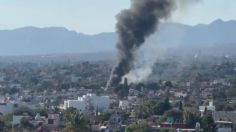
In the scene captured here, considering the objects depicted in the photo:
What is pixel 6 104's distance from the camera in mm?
63250

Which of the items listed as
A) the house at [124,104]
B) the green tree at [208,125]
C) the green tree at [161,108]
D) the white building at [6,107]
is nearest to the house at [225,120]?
the green tree at [208,125]

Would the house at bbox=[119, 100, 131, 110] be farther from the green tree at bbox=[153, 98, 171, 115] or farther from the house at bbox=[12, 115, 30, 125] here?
the house at bbox=[12, 115, 30, 125]

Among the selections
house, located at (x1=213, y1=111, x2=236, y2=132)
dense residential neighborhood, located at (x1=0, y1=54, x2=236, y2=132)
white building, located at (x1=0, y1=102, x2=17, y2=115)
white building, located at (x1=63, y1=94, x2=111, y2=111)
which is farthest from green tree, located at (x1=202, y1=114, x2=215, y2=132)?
white building, located at (x1=0, y1=102, x2=17, y2=115)

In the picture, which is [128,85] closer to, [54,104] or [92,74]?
[54,104]

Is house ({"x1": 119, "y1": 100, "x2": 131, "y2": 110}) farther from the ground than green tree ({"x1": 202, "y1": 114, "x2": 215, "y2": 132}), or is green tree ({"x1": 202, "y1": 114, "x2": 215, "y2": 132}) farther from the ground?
house ({"x1": 119, "y1": 100, "x2": 131, "y2": 110})

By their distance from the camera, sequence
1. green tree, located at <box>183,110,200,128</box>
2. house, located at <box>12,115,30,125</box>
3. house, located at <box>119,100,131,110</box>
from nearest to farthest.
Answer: green tree, located at <box>183,110,200,128</box> → house, located at <box>12,115,30,125</box> → house, located at <box>119,100,131,110</box>

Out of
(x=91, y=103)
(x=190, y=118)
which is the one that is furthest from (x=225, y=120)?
(x=91, y=103)

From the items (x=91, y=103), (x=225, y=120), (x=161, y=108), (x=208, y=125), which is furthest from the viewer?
(x=91, y=103)

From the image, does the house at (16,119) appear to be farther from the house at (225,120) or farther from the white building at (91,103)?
the white building at (91,103)

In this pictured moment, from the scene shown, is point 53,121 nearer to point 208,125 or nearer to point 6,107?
point 208,125

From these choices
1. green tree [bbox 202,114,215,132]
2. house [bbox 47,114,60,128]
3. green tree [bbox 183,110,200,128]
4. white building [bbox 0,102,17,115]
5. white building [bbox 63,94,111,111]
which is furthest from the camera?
white building [bbox 63,94,111,111]

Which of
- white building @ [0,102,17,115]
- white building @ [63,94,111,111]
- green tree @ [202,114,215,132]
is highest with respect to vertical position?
white building @ [63,94,111,111]

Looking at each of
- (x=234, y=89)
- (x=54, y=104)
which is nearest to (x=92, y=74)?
(x=234, y=89)

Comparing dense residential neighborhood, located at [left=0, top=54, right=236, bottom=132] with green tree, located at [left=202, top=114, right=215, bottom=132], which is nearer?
green tree, located at [left=202, top=114, right=215, bottom=132]
